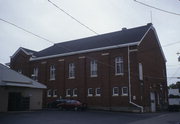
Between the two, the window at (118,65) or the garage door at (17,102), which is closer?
the garage door at (17,102)

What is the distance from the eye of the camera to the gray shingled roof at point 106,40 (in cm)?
3301

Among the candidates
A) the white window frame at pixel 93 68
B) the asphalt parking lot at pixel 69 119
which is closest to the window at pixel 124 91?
the white window frame at pixel 93 68

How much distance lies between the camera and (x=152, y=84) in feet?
113

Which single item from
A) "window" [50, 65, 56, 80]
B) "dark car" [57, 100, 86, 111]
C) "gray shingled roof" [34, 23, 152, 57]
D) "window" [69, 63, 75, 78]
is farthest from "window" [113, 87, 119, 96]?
"window" [50, 65, 56, 80]

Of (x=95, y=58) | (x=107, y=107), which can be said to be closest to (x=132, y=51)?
(x=95, y=58)

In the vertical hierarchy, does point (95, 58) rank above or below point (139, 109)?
above

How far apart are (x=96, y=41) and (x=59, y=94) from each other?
417 inches

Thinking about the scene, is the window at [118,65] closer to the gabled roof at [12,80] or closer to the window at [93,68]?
the window at [93,68]

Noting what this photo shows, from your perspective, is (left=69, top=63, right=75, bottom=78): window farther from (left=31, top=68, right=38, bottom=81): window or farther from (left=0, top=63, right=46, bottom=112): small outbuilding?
(left=31, top=68, right=38, bottom=81): window

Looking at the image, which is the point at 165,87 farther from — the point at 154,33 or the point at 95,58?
the point at 95,58

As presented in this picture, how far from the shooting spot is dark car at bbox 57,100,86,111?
1205 inches

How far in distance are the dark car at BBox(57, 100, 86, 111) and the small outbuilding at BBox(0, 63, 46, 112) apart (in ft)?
10.8

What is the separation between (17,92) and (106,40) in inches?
619

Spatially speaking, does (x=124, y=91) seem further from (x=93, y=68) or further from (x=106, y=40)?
(x=106, y=40)
